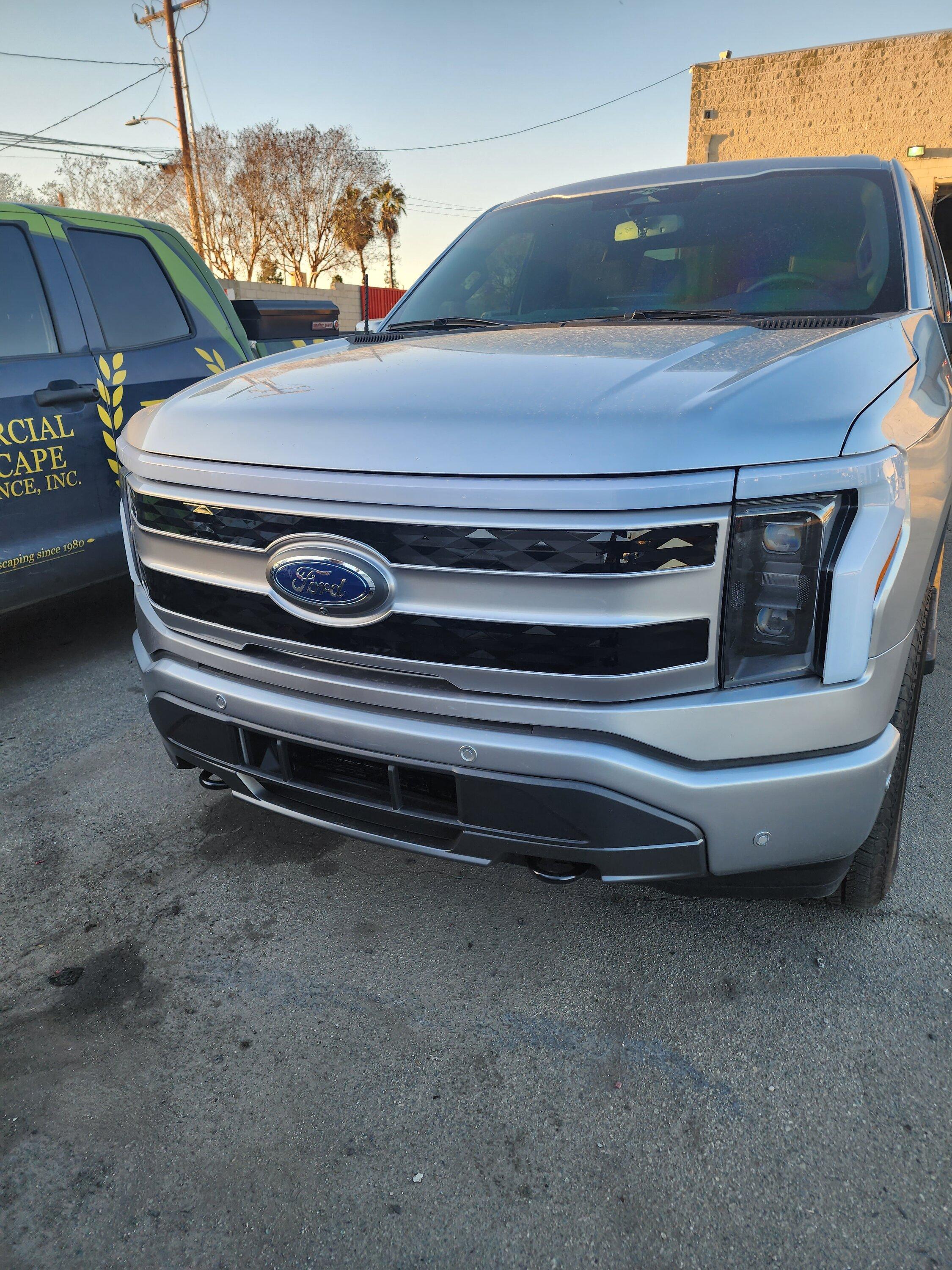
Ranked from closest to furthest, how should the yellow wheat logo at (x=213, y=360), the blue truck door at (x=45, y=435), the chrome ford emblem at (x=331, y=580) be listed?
the chrome ford emblem at (x=331, y=580), the blue truck door at (x=45, y=435), the yellow wheat logo at (x=213, y=360)

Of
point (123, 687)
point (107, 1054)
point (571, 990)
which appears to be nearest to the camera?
point (107, 1054)

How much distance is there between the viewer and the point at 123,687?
142 inches

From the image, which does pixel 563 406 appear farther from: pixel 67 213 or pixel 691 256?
pixel 67 213

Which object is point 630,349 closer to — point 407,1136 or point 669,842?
point 669,842

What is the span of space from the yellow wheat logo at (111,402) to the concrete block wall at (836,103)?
64.2 ft

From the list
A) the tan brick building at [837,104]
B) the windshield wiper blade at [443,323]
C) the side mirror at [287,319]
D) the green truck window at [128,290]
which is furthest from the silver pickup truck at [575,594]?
the tan brick building at [837,104]

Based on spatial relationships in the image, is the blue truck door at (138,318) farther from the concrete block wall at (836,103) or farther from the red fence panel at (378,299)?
the red fence panel at (378,299)

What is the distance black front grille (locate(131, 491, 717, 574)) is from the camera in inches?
53.6

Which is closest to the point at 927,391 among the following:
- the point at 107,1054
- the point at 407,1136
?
the point at 407,1136

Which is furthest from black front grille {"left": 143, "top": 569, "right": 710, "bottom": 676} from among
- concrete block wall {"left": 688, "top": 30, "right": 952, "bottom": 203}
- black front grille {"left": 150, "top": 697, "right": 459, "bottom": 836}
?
concrete block wall {"left": 688, "top": 30, "right": 952, "bottom": 203}

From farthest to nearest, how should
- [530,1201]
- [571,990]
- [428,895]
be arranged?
[428,895] < [571,990] < [530,1201]

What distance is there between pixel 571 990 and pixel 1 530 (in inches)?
109

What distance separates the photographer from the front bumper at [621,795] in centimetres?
145

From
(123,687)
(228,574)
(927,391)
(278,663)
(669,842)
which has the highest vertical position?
(927,391)
